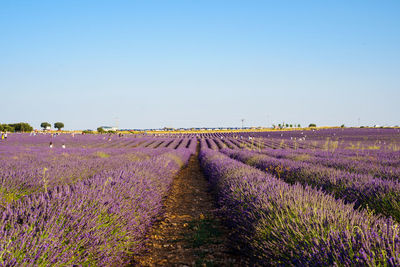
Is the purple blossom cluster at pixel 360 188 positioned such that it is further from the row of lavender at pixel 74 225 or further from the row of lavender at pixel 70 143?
the row of lavender at pixel 70 143

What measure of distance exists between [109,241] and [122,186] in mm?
1094

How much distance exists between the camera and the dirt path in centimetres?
302

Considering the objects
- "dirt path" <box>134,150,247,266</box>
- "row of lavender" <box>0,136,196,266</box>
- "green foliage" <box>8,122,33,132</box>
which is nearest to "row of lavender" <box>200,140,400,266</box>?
"dirt path" <box>134,150,247,266</box>

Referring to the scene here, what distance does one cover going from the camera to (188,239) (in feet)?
12.2

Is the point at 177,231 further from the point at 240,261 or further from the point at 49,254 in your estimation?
the point at 49,254

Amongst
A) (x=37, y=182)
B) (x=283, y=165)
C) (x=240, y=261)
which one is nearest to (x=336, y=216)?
(x=240, y=261)

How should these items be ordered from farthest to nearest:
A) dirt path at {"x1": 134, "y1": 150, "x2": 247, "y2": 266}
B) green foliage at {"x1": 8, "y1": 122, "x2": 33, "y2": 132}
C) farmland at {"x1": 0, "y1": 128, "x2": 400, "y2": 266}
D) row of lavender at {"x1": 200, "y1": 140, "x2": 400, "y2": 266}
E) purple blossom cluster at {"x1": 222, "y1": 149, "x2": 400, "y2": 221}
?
green foliage at {"x1": 8, "y1": 122, "x2": 33, "y2": 132}
purple blossom cluster at {"x1": 222, "y1": 149, "x2": 400, "y2": 221}
dirt path at {"x1": 134, "y1": 150, "x2": 247, "y2": 266}
farmland at {"x1": 0, "y1": 128, "x2": 400, "y2": 266}
row of lavender at {"x1": 200, "y1": 140, "x2": 400, "y2": 266}

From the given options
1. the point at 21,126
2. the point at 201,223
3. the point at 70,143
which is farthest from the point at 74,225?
the point at 21,126

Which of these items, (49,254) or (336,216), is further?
(336,216)

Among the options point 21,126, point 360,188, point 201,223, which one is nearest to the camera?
point 360,188

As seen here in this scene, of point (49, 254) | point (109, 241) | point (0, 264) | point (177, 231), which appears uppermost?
Answer: point (0, 264)

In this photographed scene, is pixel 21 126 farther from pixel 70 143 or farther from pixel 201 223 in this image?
pixel 201 223

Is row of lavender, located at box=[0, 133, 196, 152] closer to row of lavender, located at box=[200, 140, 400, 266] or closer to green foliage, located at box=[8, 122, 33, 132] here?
row of lavender, located at box=[200, 140, 400, 266]

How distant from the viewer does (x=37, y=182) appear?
424 centimetres
